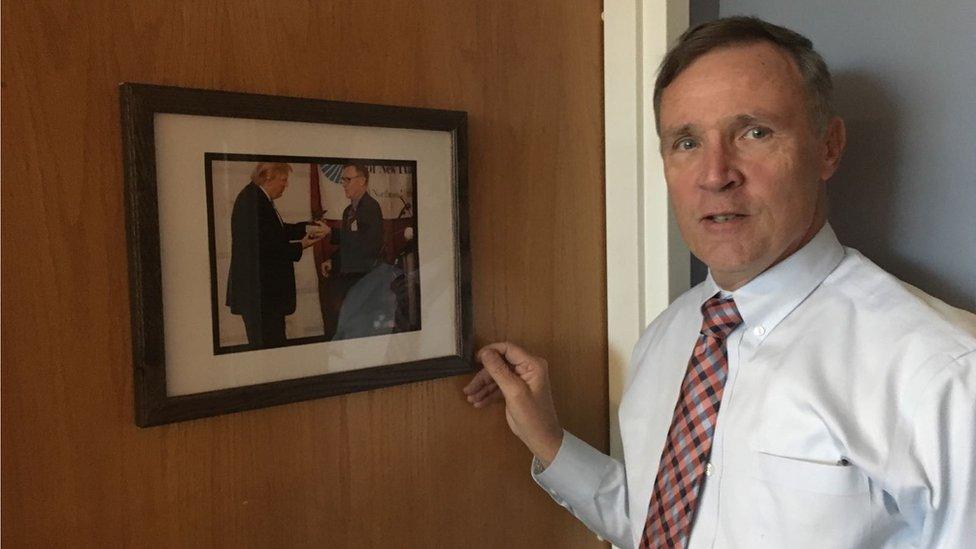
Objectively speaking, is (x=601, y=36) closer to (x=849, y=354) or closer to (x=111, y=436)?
(x=849, y=354)

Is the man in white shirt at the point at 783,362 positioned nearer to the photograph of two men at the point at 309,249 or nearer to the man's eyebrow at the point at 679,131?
the man's eyebrow at the point at 679,131

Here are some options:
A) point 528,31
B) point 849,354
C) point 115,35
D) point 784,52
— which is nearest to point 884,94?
point 784,52

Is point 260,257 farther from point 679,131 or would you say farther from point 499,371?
point 679,131

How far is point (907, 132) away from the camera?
37.1 inches

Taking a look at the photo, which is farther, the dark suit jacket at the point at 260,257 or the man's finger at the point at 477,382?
the man's finger at the point at 477,382

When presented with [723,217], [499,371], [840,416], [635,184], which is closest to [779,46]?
[723,217]

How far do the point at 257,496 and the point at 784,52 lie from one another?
0.82 metres

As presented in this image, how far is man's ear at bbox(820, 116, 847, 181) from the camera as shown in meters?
0.89

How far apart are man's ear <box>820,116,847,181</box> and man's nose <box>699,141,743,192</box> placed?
0.13 meters

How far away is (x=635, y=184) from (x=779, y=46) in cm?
32

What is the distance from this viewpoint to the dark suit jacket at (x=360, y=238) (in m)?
0.87

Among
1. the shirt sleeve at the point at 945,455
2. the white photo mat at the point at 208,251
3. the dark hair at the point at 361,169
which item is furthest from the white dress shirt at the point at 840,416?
the dark hair at the point at 361,169

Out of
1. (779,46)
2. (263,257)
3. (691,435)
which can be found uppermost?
(779,46)

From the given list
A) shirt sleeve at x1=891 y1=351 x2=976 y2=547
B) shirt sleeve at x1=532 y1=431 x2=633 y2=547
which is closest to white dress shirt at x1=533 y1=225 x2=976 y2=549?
shirt sleeve at x1=891 y1=351 x2=976 y2=547
